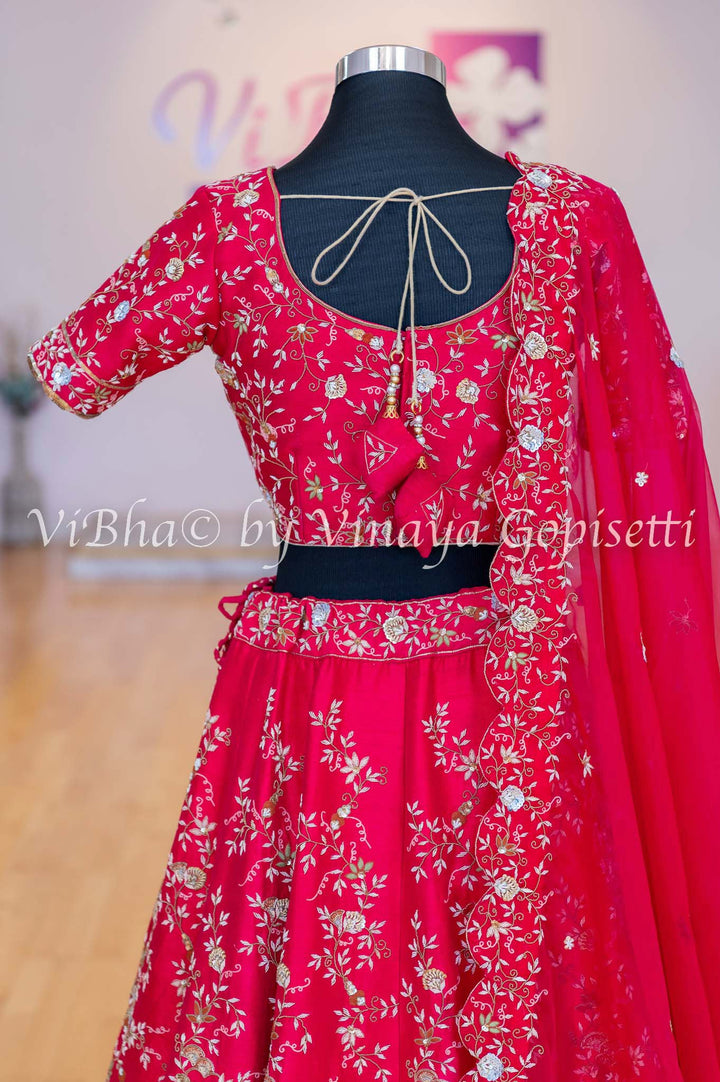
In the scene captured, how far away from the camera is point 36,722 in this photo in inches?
124

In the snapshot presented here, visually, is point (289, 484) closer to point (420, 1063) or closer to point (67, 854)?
point (420, 1063)

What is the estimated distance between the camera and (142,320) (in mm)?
1034

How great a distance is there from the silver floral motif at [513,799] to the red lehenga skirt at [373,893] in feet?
0.10

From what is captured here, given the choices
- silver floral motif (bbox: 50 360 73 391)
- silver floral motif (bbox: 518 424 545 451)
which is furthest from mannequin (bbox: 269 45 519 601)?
silver floral motif (bbox: 50 360 73 391)

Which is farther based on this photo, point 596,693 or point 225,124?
point 225,124

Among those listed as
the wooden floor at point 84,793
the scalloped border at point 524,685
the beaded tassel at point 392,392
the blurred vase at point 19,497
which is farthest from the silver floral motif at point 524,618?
the blurred vase at point 19,497

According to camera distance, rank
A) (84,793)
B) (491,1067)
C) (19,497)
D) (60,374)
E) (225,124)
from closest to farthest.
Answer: (491,1067) → (60,374) → (84,793) → (225,124) → (19,497)

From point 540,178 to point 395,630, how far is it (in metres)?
0.47

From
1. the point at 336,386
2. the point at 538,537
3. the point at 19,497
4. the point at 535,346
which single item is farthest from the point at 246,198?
the point at 19,497

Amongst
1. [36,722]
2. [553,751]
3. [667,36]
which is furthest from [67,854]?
[667,36]

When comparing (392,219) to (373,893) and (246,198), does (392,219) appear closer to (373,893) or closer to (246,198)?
(246,198)

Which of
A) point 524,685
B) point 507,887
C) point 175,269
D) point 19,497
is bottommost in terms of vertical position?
point 507,887

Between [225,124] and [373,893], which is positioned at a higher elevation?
Answer: [225,124]

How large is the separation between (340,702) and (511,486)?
0.26 m
